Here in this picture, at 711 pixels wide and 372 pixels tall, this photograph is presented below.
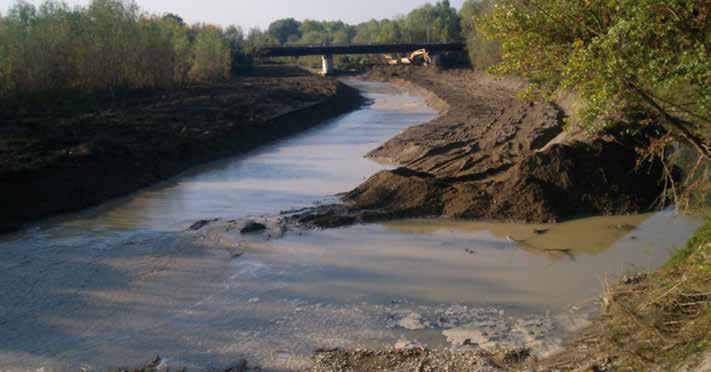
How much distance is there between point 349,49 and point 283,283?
2567 inches

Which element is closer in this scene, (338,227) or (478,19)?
(478,19)

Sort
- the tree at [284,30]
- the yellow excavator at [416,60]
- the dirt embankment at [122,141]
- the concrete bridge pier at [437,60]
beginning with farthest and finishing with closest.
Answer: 1. the tree at [284,30]
2. the yellow excavator at [416,60]
3. the concrete bridge pier at [437,60]
4. the dirt embankment at [122,141]

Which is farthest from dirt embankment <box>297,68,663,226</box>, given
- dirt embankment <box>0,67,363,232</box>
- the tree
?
the tree

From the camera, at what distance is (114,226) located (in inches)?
600

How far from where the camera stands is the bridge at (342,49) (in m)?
72.6

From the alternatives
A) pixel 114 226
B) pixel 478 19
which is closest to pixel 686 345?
pixel 478 19

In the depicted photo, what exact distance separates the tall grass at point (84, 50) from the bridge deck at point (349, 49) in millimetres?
28705

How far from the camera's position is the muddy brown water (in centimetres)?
879

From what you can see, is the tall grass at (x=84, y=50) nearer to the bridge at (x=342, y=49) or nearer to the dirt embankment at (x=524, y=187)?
the dirt embankment at (x=524, y=187)

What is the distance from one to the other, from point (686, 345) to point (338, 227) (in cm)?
889

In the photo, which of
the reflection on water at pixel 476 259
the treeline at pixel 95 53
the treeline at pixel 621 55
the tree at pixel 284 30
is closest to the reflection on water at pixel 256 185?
the reflection on water at pixel 476 259

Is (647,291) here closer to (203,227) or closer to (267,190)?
(203,227)

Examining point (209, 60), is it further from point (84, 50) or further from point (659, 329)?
point (659, 329)

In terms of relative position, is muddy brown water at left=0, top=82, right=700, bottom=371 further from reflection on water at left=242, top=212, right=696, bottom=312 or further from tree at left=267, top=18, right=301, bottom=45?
tree at left=267, top=18, right=301, bottom=45
